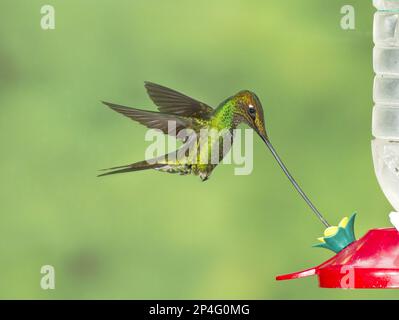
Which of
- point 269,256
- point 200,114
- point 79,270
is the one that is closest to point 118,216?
point 79,270

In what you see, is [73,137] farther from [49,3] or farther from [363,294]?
[363,294]

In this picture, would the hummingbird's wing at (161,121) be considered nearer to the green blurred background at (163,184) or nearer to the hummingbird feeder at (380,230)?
the hummingbird feeder at (380,230)

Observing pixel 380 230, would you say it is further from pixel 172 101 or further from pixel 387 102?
pixel 172 101

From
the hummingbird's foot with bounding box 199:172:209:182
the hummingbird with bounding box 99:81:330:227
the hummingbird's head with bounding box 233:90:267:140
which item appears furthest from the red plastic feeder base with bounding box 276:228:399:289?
the hummingbird's foot with bounding box 199:172:209:182

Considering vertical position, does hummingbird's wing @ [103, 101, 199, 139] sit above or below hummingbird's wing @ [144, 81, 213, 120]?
below

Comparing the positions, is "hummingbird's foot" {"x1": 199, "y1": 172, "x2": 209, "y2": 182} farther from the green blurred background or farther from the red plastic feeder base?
the green blurred background

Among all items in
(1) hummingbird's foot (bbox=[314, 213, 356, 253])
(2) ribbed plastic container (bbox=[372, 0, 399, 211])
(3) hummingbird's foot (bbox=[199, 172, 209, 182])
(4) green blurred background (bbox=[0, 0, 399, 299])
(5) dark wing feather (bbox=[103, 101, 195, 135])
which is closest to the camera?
(1) hummingbird's foot (bbox=[314, 213, 356, 253])

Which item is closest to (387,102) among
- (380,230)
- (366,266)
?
(380,230)
